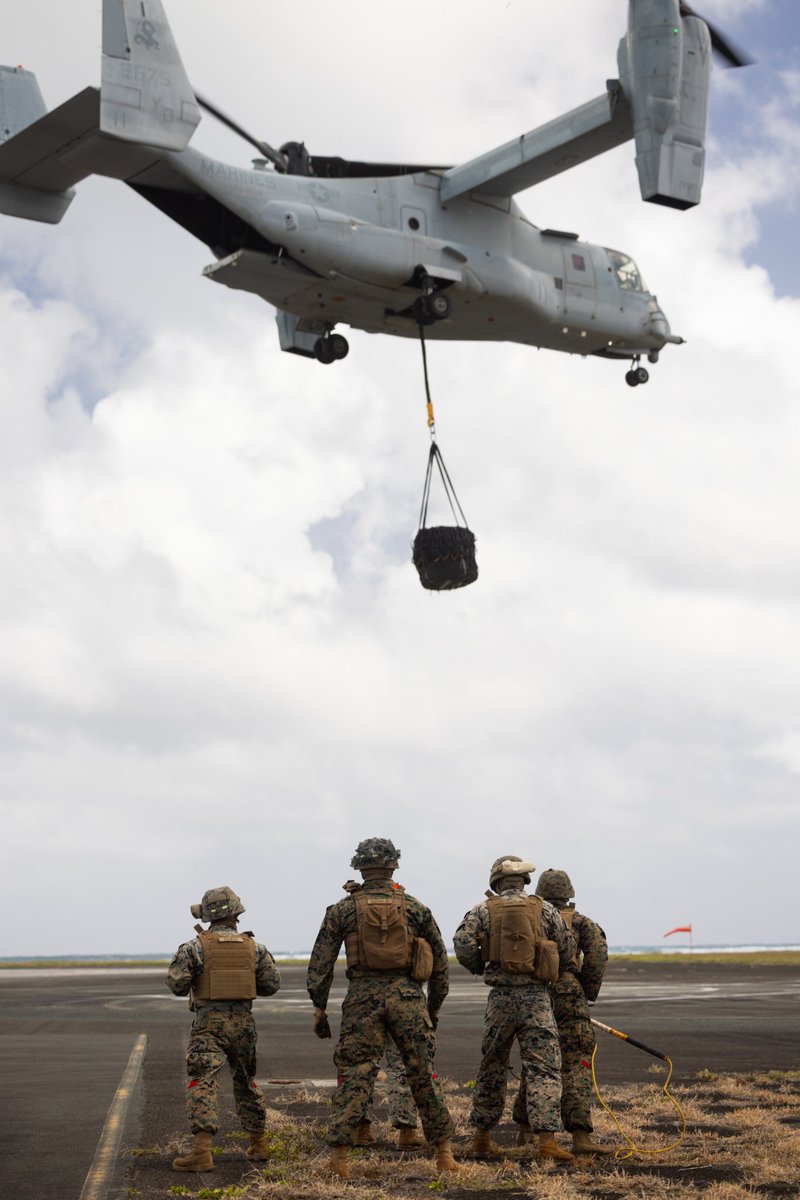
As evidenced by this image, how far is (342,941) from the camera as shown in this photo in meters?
9.79

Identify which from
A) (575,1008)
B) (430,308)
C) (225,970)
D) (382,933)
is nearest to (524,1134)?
(575,1008)

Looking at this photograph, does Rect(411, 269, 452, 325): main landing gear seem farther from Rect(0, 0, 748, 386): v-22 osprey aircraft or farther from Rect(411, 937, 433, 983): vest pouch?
Rect(411, 937, 433, 983): vest pouch

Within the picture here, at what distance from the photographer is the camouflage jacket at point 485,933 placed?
10117 millimetres

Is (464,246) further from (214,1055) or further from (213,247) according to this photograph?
(214,1055)

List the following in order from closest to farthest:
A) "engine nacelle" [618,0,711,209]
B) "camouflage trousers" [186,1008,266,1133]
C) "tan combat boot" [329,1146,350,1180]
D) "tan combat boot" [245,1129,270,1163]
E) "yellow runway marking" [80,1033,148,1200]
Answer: "yellow runway marking" [80,1033,148,1200] < "tan combat boot" [329,1146,350,1180] < "camouflage trousers" [186,1008,266,1133] < "tan combat boot" [245,1129,270,1163] < "engine nacelle" [618,0,711,209]

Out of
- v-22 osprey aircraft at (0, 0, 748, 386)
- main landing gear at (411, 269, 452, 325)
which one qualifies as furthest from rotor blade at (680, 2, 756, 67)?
main landing gear at (411, 269, 452, 325)

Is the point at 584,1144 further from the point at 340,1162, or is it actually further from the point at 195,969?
the point at 195,969

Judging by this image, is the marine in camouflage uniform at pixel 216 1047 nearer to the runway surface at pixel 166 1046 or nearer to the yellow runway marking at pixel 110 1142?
the yellow runway marking at pixel 110 1142

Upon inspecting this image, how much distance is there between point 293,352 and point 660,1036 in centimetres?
1305

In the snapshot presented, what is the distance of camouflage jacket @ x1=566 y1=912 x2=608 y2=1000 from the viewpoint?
10.6m

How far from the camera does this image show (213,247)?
21203mm

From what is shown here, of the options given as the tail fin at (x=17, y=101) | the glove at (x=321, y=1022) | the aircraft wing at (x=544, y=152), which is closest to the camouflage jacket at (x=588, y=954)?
the glove at (x=321, y=1022)

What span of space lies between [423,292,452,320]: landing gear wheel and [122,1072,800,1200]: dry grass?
1341cm

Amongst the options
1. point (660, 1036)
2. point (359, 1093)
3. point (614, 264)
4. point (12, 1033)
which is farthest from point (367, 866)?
point (614, 264)
